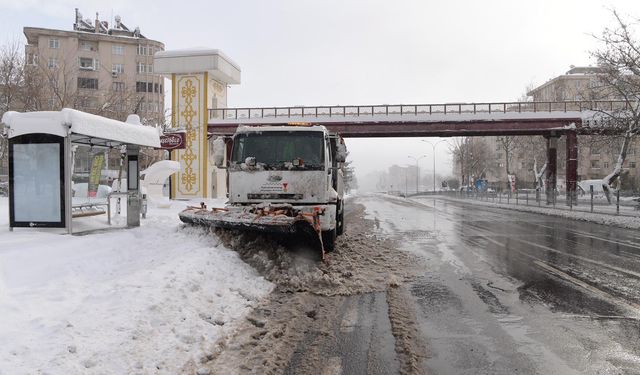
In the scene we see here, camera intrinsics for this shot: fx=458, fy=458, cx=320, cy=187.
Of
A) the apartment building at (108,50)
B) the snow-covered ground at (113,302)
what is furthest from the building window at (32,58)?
the apartment building at (108,50)

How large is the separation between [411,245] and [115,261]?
24.5 ft

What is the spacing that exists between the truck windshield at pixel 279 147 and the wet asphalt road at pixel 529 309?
327 cm

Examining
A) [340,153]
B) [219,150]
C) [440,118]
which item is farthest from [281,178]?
[440,118]


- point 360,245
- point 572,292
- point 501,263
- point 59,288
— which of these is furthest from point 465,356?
point 360,245

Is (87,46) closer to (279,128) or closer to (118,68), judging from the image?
(118,68)

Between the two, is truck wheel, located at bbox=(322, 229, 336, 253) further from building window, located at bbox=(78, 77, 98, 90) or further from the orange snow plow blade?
building window, located at bbox=(78, 77, 98, 90)

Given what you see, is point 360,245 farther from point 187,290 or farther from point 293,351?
point 293,351

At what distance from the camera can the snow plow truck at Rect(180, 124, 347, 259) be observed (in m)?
8.82

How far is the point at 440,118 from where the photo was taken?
35.0m

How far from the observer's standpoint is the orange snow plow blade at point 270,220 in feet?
25.1

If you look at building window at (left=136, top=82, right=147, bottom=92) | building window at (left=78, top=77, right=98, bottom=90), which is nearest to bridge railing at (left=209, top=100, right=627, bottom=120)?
building window at (left=78, top=77, right=98, bottom=90)

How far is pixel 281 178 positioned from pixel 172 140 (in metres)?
15.0

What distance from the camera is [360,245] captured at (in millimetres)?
11703

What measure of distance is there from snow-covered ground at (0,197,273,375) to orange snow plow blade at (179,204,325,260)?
0.53 m
